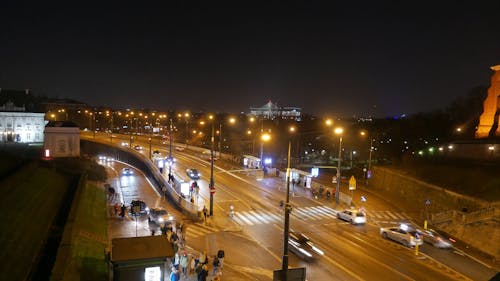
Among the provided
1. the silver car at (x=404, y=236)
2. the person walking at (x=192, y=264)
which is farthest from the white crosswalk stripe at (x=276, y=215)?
A: the person walking at (x=192, y=264)

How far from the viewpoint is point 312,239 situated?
1088 inches

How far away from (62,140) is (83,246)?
57366 millimetres

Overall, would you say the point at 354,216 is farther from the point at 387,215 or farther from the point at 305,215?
→ the point at 387,215

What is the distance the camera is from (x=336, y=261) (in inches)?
927

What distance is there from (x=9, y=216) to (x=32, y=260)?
759 centimetres

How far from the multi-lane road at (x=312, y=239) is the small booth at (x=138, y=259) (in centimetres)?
622

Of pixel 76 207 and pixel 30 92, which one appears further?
pixel 30 92

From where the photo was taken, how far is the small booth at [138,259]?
586 inches

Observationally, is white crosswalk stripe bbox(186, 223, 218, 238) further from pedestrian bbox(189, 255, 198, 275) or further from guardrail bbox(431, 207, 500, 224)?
guardrail bbox(431, 207, 500, 224)

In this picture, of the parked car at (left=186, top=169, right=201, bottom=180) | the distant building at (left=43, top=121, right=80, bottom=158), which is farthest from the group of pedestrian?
the distant building at (left=43, top=121, right=80, bottom=158)

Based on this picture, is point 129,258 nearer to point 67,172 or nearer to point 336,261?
point 336,261

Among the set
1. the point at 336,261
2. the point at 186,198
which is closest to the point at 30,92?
the point at 186,198

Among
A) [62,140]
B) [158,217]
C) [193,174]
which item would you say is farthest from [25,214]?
[62,140]

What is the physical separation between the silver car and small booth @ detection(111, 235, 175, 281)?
57.0 feet
